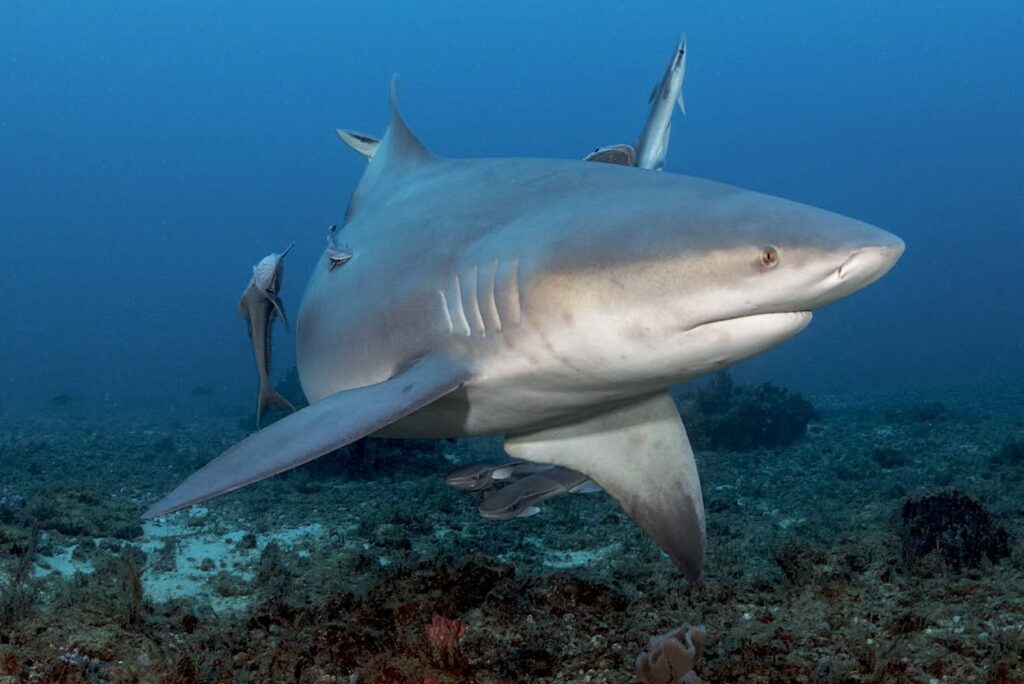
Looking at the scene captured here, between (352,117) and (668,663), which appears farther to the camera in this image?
(352,117)

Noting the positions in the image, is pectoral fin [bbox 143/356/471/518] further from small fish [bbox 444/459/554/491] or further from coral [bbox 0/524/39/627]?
small fish [bbox 444/459/554/491]

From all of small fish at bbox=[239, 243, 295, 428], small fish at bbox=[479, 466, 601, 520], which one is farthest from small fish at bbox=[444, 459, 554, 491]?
small fish at bbox=[239, 243, 295, 428]

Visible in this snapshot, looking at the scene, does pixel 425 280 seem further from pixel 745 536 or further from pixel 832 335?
pixel 832 335

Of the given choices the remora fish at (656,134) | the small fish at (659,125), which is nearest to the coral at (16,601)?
the remora fish at (656,134)

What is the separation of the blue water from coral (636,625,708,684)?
6572 inches

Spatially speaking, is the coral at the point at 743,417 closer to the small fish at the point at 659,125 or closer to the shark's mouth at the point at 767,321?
the small fish at the point at 659,125

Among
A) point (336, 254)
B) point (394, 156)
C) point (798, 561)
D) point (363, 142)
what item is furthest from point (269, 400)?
point (798, 561)

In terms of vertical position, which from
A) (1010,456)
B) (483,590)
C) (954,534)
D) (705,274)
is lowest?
(954,534)

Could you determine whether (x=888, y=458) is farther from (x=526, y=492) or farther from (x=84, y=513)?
(x=84, y=513)

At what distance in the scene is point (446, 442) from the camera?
13.0 metres

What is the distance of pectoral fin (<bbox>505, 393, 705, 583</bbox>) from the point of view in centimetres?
400

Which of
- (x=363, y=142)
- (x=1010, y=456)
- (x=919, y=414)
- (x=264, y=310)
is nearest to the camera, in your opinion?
(x=264, y=310)

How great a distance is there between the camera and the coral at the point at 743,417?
43.8 feet

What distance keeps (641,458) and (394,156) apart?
2918 mm
